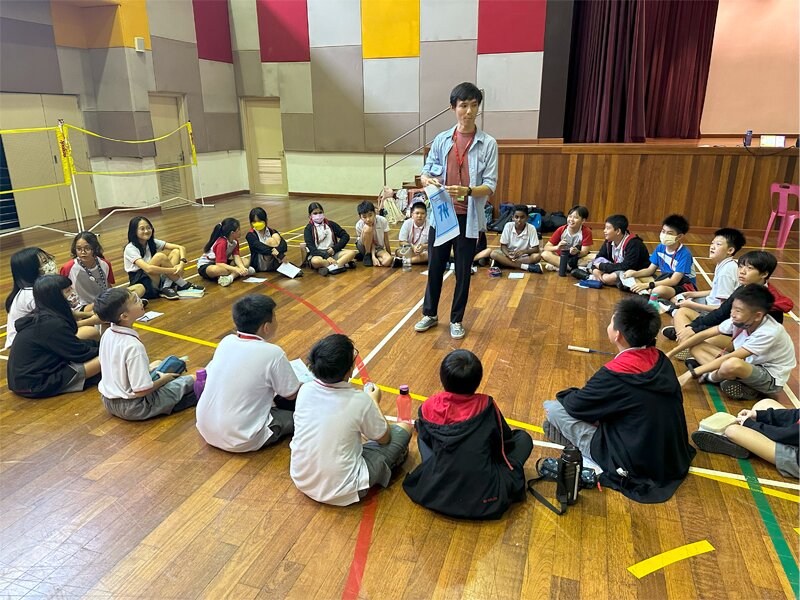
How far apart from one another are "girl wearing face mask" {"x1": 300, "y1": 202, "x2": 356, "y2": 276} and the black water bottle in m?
4.39

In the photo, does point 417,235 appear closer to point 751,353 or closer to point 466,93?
point 466,93

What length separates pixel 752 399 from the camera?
341 centimetres

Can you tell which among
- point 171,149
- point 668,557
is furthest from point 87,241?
point 171,149

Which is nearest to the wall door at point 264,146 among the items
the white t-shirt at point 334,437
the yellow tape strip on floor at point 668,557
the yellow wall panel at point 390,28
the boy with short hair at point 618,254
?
the yellow wall panel at point 390,28

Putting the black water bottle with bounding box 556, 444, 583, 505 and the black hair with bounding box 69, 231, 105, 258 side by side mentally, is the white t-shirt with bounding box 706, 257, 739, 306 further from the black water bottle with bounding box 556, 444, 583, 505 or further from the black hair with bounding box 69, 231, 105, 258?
the black hair with bounding box 69, 231, 105, 258

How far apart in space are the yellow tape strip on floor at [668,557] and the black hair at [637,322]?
0.88 metres

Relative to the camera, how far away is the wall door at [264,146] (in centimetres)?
1264

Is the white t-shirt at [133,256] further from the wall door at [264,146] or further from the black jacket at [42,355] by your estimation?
the wall door at [264,146]

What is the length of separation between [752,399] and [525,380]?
144 cm

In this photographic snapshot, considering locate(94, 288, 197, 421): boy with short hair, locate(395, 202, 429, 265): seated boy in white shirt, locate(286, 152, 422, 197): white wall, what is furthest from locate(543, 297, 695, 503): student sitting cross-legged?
locate(286, 152, 422, 197): white wall

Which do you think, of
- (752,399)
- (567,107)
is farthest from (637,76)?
(752,399)

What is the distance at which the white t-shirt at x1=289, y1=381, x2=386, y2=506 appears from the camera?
2346 millimetres

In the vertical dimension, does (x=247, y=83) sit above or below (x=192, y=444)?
above

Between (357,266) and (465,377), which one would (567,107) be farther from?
(465,377)
